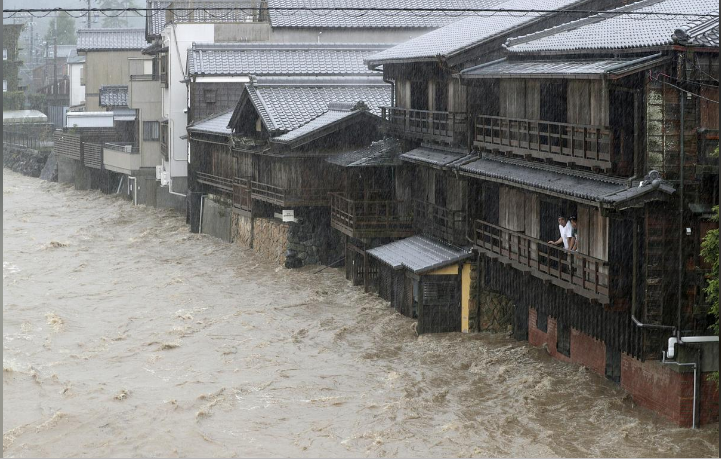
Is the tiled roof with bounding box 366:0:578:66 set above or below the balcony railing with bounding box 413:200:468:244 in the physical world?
above

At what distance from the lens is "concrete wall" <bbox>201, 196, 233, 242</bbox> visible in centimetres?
4334

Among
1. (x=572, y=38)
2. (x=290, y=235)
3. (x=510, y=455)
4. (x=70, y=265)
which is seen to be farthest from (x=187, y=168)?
(x=510, y=455)

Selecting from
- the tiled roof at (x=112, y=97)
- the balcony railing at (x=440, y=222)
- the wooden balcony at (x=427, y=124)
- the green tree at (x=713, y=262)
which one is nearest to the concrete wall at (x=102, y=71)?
the tiled roof at (x=112, y=97)

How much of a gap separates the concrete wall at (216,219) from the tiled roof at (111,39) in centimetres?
2432

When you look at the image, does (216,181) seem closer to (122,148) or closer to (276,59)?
(276,59)

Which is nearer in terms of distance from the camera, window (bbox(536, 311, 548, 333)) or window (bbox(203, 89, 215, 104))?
window (bbox(536, 311, 548, 333))

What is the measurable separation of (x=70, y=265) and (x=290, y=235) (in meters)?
8.96

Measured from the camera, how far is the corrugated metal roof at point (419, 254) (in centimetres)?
2653

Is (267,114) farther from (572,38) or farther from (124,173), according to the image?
(124,173)

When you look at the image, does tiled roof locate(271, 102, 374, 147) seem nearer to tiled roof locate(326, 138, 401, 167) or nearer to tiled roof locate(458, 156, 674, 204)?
tiled roof locate(326, 138, 401, 167)

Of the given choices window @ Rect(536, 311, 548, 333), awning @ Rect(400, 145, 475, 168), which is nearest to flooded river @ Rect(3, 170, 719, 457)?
window @ Rect(536, 311, 548, 333)

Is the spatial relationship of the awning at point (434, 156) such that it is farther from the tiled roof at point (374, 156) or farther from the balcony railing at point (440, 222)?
the balcony railing at point (440, 222)

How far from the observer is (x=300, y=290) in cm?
3319

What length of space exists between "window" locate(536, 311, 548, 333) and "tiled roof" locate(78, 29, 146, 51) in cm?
4704
